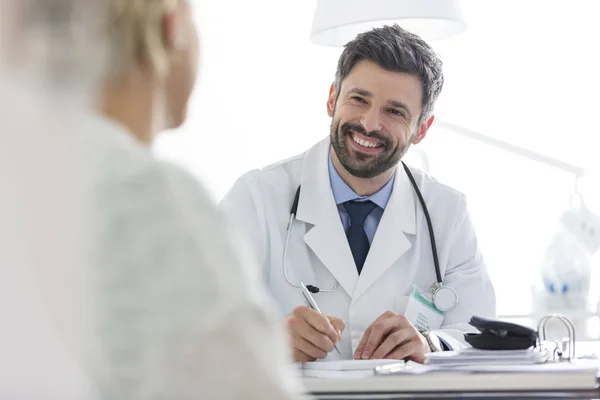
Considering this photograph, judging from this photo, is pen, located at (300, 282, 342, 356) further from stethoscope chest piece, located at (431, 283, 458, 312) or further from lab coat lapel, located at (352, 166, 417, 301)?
stethoscope chest piece, located at (431, 283, 458, 312)

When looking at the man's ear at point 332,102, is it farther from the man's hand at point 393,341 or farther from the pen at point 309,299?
the man's hand at point 393,341

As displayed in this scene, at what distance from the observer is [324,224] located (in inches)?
83.6

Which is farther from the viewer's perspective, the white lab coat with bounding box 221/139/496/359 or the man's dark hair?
the man's dark hair

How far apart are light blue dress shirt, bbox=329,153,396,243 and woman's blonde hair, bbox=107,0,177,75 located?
149 centimetres

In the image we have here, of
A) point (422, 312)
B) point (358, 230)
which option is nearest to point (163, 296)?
point (422, 312)

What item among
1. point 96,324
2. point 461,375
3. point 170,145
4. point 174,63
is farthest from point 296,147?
point 96,324

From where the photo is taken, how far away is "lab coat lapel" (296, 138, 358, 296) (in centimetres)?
207

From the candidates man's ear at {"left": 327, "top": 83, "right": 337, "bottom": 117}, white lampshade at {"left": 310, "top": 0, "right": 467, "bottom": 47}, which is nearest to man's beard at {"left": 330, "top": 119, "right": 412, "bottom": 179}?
man's ear at {"left": 327, "top": 83, "right": 337, "bottom": 117}

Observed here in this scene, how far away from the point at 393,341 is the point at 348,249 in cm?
50

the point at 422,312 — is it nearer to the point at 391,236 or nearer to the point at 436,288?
the point at 436,288

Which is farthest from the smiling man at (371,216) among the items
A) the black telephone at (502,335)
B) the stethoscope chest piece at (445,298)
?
the black telephone at (502,335)

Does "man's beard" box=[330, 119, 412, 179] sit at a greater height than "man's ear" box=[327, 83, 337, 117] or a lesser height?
lesser

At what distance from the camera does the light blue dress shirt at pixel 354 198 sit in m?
2.20

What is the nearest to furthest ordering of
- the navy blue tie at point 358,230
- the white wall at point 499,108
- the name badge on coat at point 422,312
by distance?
the name badge on coat at point 422,312 < the navy blue tie at point 358,230 < the white wall at point 499,108
